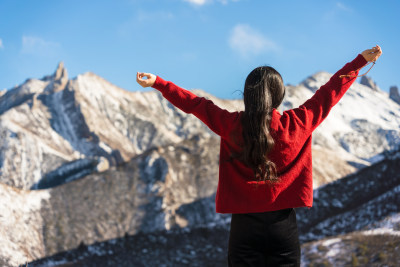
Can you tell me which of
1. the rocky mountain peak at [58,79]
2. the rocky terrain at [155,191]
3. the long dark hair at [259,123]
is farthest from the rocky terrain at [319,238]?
the rocky mountain peak at [58,79]

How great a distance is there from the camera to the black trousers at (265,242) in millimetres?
2121

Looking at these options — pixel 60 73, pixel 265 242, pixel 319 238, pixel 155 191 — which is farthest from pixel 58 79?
pixel 265 242

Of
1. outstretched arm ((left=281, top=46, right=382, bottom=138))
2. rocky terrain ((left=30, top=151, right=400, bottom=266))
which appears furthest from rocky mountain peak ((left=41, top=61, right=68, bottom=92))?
outstretched arm ((left=281, top=46, right=382, bottom=138))

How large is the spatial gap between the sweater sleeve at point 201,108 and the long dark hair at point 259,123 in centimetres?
11

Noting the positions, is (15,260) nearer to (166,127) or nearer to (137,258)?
(137,258)

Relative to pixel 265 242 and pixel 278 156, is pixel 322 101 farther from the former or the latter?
pixel 265 242

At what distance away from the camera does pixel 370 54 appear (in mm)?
2406

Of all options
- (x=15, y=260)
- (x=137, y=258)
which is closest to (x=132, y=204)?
(x=137, y=258)

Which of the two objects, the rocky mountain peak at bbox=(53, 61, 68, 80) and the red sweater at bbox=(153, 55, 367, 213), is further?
the rocky mountain peak at bbox=(53, 61, 68, 80)

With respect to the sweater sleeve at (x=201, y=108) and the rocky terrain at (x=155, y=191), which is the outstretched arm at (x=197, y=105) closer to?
the sweater sleeve at (x=201, y=108)

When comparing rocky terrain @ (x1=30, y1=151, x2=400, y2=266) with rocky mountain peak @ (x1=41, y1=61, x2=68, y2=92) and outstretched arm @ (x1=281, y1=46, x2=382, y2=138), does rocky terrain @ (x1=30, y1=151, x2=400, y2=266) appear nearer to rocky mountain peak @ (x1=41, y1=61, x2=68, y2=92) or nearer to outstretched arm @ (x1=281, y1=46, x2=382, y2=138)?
outstretched arm @ (x1=281, y1=46, x2=382, y2=138)

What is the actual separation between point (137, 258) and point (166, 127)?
120 ft

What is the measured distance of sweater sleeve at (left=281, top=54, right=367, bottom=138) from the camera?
224cm

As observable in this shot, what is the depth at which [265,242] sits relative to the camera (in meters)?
2.12
